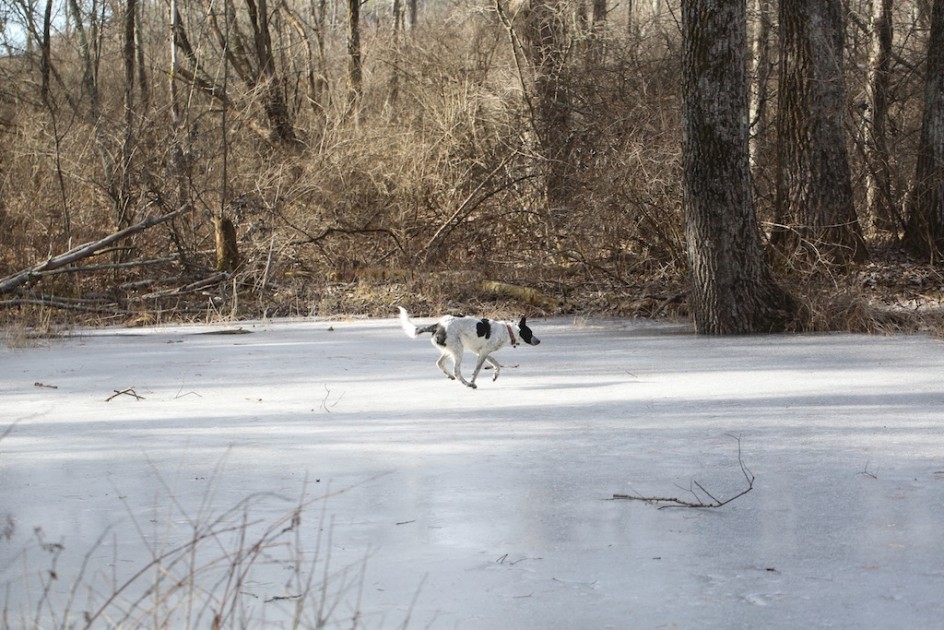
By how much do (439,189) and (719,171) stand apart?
608 cm

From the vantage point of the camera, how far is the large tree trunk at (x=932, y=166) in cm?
1477

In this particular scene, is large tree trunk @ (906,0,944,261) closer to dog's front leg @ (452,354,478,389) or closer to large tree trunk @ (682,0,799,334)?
large tree trunk @ (682,0,799,334)

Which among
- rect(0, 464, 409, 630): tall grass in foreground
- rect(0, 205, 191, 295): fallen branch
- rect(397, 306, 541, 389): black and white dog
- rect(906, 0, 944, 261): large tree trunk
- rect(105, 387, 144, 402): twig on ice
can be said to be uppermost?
rect(906, 0, 944, 261): large tree trunk

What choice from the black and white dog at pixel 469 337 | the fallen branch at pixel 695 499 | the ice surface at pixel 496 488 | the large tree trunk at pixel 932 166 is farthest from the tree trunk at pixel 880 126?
the fallen branch at pixel 695 499

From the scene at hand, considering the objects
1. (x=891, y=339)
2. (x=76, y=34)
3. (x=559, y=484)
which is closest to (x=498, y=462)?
(x=559, y=484)

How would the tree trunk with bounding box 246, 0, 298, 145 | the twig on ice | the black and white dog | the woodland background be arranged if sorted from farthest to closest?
the tree trunk with bounding box 246, 0, 298, 145, the woodland background, the black and white dog, the twig on ice

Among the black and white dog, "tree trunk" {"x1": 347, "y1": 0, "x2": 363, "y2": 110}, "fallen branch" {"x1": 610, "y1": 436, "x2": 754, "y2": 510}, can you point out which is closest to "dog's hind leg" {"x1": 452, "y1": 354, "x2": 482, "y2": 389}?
the black and white dog

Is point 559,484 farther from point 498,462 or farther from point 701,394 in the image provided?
point 701,394

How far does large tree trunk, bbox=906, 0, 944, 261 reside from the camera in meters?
14.8

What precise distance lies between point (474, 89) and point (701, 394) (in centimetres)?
974

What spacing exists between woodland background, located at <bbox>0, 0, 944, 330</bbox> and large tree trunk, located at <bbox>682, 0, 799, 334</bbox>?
4.16ft

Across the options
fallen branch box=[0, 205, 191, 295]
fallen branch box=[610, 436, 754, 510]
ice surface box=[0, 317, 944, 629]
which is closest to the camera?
ice surface box=[0, 317, 944, 629]

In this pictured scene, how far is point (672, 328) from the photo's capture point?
1174 cm

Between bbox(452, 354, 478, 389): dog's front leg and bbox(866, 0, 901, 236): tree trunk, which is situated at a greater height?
bbox(866, 0, 901, 236): tree trunk
